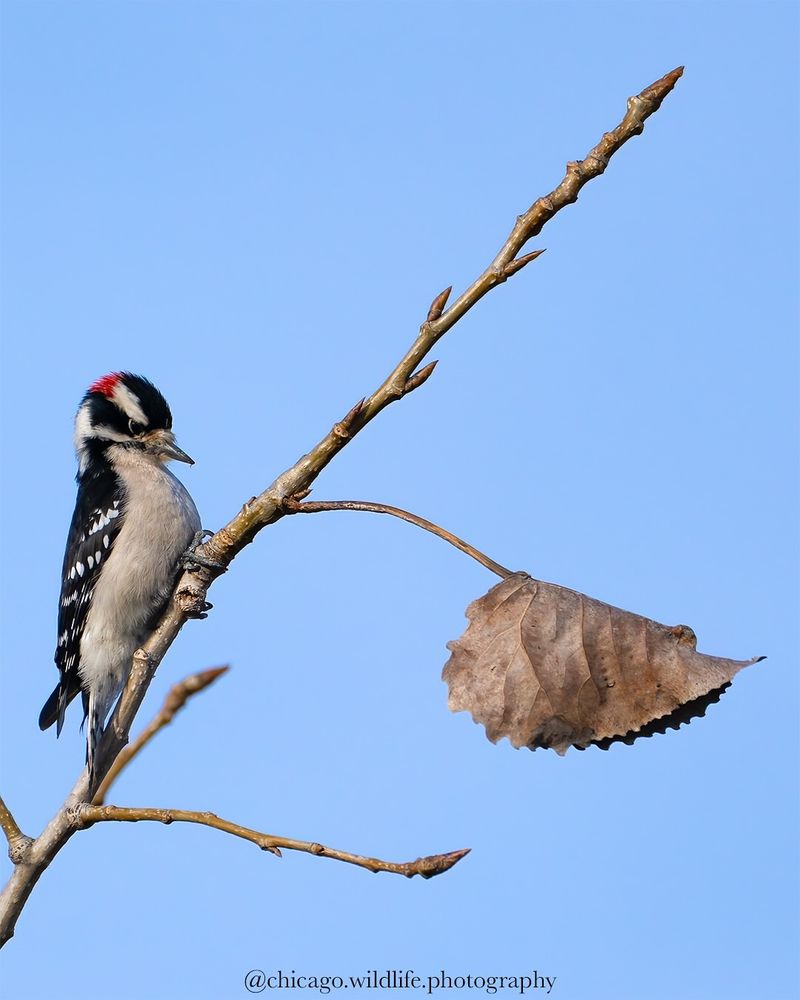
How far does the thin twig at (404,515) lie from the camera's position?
10.3 feet

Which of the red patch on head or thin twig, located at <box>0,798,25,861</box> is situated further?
the red patch on head

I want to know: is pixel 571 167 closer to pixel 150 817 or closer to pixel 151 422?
pixel 150 817

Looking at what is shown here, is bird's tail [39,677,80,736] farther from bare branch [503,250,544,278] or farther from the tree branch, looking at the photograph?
bare branch [503,250,544,278]

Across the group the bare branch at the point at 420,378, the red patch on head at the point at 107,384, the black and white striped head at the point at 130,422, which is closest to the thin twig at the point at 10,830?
the bare branch at the point at 420,378

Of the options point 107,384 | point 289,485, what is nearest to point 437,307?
point 289,485

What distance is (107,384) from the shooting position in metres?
7.77

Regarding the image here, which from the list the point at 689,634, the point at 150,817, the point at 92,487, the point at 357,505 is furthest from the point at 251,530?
the point at 92,487

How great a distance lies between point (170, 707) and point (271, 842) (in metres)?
0.53

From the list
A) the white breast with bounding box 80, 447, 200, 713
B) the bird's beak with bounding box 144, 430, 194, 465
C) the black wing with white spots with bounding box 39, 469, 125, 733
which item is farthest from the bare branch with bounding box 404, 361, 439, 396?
the bird's beak with bounding box 144, 430, 194, 465

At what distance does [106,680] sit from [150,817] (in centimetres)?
394

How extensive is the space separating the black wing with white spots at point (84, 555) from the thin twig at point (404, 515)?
398 centimetres

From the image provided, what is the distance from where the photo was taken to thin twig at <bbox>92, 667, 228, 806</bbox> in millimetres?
2150

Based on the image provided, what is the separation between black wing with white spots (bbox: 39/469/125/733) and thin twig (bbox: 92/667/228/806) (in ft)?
14.1

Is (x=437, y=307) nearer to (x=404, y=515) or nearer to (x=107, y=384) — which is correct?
(x=404, y=515)
